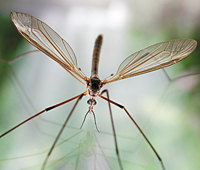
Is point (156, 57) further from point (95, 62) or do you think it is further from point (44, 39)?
point (44, 39)

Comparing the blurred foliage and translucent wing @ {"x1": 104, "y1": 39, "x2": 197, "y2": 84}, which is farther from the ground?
the blurred foliage

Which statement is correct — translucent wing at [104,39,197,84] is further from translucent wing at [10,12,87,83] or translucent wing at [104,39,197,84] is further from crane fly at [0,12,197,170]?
translucent wing at [10,12,87,83]

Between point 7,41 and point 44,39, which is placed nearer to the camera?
point 44,39

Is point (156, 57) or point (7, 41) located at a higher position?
point (7, 41)

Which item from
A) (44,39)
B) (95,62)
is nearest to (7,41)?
(44,39)

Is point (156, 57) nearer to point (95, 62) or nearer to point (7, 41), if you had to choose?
point (95, 62)

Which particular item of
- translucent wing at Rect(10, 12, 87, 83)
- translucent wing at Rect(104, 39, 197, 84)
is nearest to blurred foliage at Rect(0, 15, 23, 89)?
translucent wing at Rect(10, 12, 87, 83)
